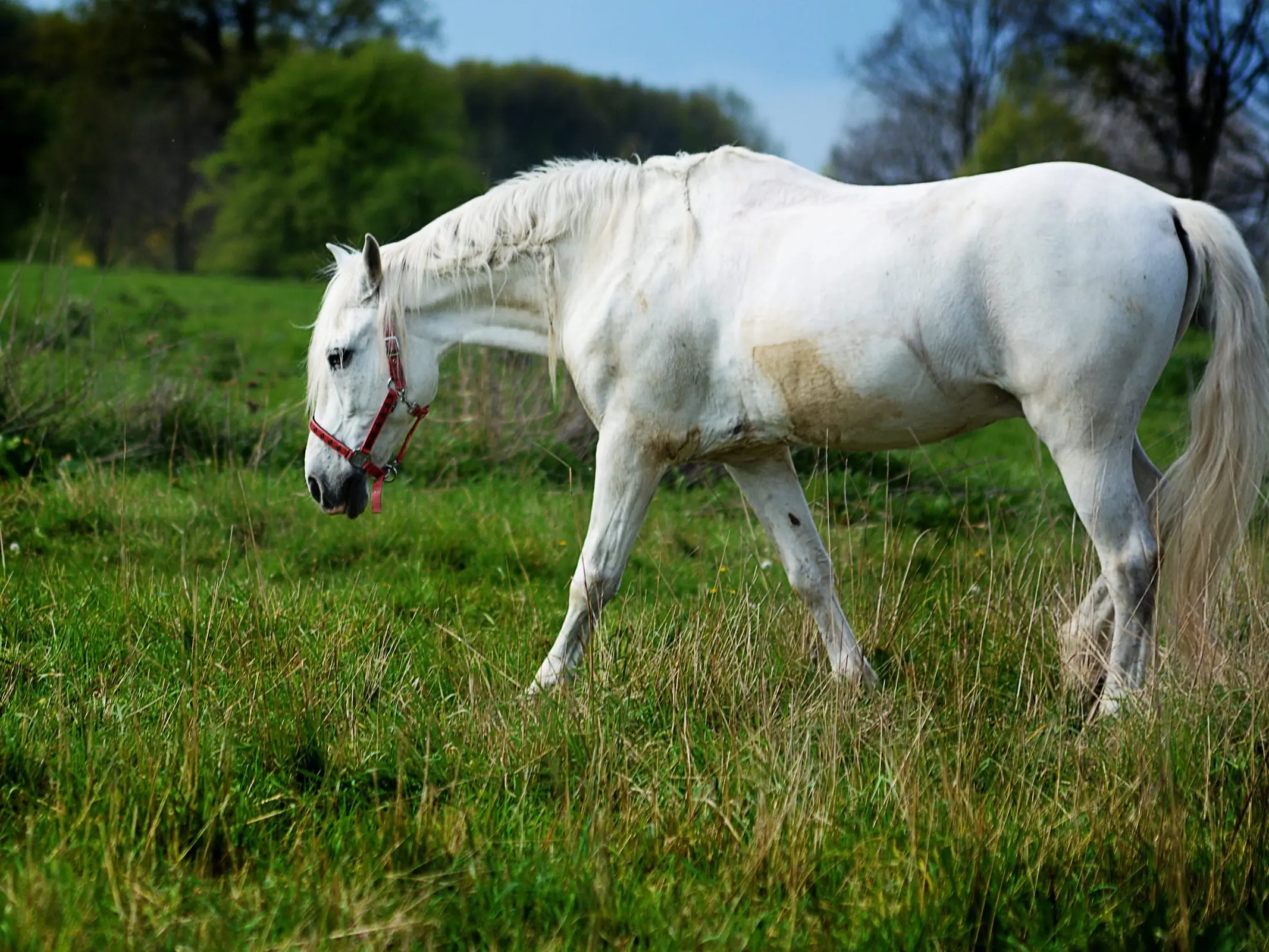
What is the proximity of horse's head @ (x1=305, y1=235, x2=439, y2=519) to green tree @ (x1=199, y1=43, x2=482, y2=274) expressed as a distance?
30339 mm

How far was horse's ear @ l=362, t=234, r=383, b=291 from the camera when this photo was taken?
4156 millimetres

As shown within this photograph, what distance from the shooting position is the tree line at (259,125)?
3556 centimetres

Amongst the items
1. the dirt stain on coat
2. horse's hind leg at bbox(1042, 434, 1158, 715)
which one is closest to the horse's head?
the dirt stain on coat

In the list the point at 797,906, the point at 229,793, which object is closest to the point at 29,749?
the point at 229,793

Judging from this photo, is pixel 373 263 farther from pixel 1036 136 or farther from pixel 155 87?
pixel 155 87

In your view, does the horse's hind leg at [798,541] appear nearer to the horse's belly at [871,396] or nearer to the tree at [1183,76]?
the horse's belly at [871,396]

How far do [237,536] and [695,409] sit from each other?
10.2 ft

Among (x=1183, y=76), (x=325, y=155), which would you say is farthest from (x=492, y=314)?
(x=325, y=155)

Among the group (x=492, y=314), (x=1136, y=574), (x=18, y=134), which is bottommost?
(x=1136, y=574)

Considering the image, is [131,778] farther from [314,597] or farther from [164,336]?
[164,336]

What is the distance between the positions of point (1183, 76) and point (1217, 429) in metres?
16.5

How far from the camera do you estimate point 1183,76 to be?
57.6ft

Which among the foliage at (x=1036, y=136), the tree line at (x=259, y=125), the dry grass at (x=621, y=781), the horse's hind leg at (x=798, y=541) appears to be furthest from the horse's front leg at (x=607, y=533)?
the tree line at (x=259, y=125)

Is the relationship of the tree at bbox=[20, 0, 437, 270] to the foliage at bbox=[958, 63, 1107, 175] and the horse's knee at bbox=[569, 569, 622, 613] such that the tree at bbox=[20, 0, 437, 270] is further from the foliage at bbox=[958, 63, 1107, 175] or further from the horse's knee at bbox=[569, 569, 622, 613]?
the horse's knee at bbox=[569, 569, 622, 613]
